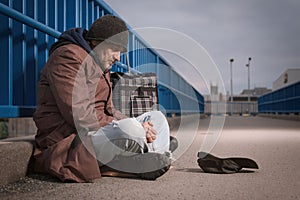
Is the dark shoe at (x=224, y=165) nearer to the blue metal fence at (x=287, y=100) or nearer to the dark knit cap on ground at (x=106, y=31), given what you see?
the dark knit cap on ground at (x=106, y=31)

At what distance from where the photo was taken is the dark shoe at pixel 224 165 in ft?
7.94

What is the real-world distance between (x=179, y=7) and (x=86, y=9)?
4.09 meters

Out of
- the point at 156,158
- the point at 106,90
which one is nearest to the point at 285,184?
the point at 156,158

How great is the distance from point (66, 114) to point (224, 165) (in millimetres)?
1082

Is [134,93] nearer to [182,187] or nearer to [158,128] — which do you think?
[158,128]

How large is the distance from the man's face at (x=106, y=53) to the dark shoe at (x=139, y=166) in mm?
572

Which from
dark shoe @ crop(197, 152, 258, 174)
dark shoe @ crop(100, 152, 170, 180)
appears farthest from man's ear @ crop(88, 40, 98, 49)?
dark shoe @ crop(197, 152, 258, 174)

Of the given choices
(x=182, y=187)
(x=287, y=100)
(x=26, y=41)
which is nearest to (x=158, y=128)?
(x=182, y=187)

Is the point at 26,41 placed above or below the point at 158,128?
above

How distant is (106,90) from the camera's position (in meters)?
2.33

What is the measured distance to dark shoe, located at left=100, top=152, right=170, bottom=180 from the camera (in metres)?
2.12

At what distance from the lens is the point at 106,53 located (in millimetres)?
2287

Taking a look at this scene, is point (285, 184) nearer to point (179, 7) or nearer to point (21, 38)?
point (21, 38)

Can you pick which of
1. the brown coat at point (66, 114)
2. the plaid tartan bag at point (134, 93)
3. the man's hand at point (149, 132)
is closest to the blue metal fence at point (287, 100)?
the plaid tartan bag at point (134, 93)
